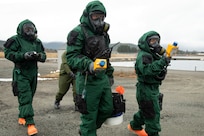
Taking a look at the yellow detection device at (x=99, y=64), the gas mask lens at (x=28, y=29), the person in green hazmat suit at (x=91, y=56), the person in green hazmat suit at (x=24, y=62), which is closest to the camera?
the yellow detection device at (x=99, y=64)

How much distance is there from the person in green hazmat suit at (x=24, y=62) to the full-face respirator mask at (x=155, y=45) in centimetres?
213

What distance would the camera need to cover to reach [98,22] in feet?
11.3

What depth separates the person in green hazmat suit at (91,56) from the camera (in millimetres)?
3387

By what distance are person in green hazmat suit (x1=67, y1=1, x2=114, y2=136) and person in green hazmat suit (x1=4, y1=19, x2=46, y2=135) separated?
66.2 inches

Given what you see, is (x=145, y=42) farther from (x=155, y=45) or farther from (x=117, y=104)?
(x=117, y=104)

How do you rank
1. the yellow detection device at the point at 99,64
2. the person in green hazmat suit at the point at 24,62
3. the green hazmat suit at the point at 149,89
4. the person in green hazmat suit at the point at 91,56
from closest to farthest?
the yellow detection device at the point at 99,64, the person in green hazmat suit at the point at 91,56, the green hazmat suit at the point at 149,89, the person in green hazmat suit at the point at 24,62

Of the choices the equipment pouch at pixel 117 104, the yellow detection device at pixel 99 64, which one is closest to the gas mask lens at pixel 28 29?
the equipment pouch at pixel 117 104

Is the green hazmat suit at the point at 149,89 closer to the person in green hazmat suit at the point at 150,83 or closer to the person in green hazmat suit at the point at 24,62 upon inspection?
the person in green hazmat suit at the point at 150,83

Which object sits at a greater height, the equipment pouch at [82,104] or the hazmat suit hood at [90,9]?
the hazmat suit hood at [90,9]

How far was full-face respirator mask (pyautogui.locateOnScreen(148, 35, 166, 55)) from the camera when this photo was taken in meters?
4.06

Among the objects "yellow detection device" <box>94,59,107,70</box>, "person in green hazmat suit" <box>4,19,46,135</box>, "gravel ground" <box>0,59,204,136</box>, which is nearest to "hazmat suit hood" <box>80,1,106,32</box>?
"yellow detection device" <box>94,59,107,70</box>

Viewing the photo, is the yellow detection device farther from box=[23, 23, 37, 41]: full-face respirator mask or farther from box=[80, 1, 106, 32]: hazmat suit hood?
box=[23, 23, 37, 41]: full-face respirator mask

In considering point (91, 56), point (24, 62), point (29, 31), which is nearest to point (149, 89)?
point (91, 56)

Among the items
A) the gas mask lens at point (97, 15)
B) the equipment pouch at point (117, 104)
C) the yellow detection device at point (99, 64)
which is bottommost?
the equipment pouch at point (117, 104)
